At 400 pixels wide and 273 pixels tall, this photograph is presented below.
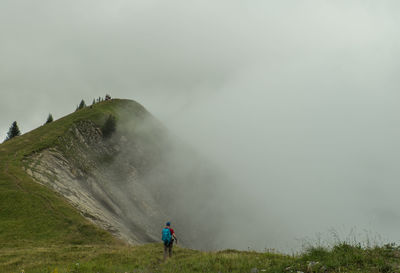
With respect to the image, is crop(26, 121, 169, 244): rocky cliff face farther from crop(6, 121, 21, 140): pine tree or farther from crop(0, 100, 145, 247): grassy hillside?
crop(6, 121, 21, 140): pine tree

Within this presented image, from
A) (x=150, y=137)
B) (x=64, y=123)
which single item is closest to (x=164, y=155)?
(x=150, y=137)

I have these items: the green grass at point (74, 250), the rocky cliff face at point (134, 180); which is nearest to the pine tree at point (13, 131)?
the rocky cliff face at point (134, 180)

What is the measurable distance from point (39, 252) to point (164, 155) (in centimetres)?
9134

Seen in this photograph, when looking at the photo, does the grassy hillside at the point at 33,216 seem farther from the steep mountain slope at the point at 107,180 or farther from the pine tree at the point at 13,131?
the pine tree at the point at 13,131

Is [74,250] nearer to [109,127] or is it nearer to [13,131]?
[109,127]

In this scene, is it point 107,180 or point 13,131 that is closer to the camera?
point 107,180

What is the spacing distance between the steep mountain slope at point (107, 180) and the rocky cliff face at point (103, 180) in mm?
249

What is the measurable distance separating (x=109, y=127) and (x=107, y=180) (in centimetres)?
2473

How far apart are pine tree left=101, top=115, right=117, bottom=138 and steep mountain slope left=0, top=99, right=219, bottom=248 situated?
5.62 feet

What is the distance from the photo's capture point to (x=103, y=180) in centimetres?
7369

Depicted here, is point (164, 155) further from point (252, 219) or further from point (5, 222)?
point (5, 222)

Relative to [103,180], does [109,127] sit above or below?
above

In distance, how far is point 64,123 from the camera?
81125 mm

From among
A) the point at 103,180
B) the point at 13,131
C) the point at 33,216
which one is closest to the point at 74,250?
the point at 33,216
